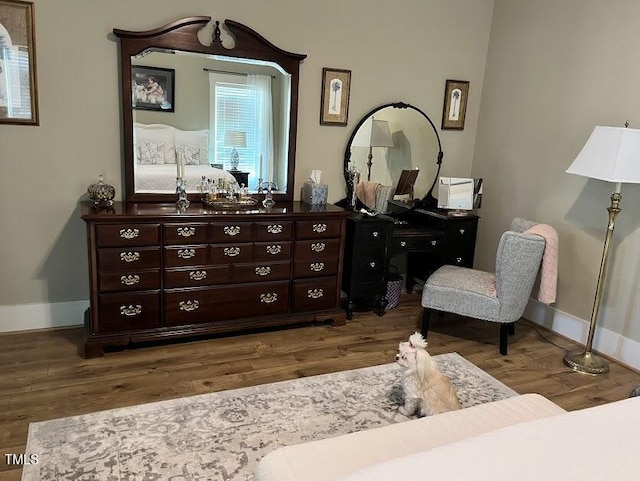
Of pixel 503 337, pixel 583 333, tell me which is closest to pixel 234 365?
pixel 503 337

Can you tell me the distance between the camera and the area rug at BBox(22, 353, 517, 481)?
205 cm

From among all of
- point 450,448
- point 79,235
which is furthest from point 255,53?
point 450,448

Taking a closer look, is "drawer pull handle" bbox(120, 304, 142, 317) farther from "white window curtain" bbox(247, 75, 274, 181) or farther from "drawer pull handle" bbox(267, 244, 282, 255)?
"white window curtain" bbox(247, 75, 274, 181)

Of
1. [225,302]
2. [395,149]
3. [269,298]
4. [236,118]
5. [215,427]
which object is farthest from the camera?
[395,149]

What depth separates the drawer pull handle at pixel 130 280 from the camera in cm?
298

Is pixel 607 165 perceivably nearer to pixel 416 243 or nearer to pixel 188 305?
pixel 416 243

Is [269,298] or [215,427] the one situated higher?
[269,298]

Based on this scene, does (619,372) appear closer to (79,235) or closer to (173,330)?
(173,330)

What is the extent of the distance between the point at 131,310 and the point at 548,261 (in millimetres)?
2699

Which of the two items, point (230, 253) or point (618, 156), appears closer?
point (618, 156)

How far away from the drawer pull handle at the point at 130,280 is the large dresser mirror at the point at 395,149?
6.04 feet

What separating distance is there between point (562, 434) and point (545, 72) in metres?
3.26

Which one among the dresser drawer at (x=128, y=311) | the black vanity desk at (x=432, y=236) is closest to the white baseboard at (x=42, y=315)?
the dresser drawer at (x=128, y=311)

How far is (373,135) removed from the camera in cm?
408
